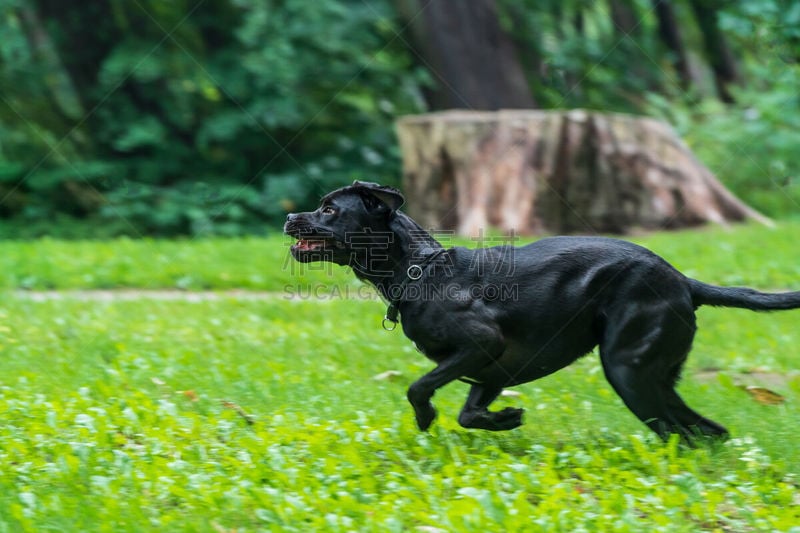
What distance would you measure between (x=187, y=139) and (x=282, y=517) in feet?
43.6

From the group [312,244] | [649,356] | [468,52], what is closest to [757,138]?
[468,52]

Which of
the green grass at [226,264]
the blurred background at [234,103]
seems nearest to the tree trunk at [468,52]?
the blurred background at [234,103]

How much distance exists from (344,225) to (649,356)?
5.96 feet

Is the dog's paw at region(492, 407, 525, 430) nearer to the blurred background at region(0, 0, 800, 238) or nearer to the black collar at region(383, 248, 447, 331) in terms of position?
the black collar at region(383, 248, 447, 331)

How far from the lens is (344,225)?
5438mm

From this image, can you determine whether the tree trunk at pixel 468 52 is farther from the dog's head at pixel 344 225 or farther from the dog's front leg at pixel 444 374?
the dog's front leg at pixel 444 374

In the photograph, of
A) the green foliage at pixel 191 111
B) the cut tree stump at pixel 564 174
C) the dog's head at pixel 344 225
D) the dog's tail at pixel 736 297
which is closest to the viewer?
the dog's tail at pixel 736 297

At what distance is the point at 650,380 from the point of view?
504cm

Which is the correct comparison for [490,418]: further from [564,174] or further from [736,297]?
[564,174]

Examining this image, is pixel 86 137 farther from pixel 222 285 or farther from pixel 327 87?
pixel 222 285

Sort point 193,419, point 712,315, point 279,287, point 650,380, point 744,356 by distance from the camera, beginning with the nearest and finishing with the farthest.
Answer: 1. point 650,380
2. point 193,419
3. point 744,356
4. point 712,315
5. point 279,287

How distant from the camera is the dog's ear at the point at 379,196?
5312 mm

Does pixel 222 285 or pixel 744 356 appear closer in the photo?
pixel 744 356

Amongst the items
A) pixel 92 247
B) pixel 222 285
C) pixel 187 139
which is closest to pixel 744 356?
pixel 222 285
